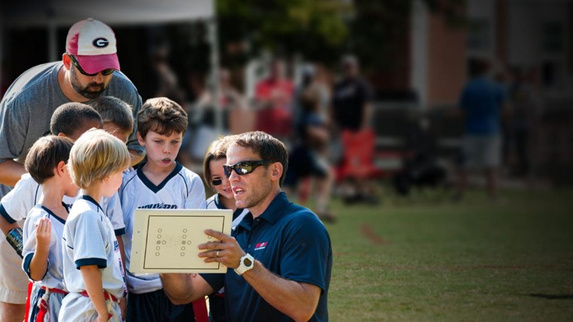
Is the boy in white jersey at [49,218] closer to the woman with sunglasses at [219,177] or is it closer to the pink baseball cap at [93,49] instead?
the pink baseball cap at [93,49]

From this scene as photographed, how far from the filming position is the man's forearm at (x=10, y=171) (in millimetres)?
4828

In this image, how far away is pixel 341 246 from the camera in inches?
245

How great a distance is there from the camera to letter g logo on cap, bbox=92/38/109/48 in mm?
4773

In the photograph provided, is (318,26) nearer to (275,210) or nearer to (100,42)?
(100,42)

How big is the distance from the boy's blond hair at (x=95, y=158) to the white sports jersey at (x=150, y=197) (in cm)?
69

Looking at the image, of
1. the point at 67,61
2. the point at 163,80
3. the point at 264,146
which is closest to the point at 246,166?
the point at 264,146

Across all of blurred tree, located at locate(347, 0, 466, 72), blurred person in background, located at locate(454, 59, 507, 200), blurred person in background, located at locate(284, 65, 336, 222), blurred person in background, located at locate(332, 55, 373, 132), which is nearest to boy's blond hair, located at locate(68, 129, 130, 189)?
blurred person in background, located at locate(284, 65, 336, 222)

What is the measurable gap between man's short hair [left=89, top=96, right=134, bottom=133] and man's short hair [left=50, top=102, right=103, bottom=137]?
0.15 metres

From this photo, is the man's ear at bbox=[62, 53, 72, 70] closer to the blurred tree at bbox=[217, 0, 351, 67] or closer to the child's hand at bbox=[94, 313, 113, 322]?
the child's hand at bbox=[94, 313, 113, 322]

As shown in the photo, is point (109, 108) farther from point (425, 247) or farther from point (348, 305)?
point (425, 247)

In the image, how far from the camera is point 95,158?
12.3 feet

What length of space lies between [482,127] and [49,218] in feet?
35.9

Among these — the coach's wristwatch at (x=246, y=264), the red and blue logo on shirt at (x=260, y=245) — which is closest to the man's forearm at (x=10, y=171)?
the red and blue logo on shirt at (x=260, y=245)

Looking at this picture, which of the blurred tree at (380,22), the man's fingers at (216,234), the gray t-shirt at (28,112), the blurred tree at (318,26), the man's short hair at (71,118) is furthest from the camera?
the blurred tree at (380,22)
